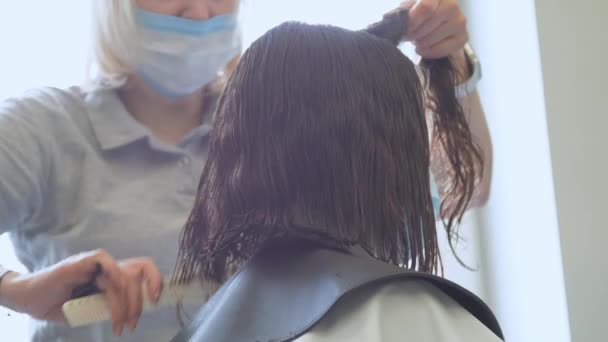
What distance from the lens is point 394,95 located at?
2.02 ft

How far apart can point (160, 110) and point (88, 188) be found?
162mm

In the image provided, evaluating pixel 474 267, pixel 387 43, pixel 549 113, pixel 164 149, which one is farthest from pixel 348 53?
pixel 474 267

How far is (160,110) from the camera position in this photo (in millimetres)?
996

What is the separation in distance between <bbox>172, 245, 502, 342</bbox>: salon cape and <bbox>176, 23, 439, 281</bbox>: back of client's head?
1.5 inches

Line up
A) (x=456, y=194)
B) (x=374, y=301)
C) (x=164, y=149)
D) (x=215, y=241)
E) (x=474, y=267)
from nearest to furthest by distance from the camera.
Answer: (x=374, y=301) → (x=215, y=241) → (x=456, y=194) → (x=164, y=149) → (x=474, y=267)

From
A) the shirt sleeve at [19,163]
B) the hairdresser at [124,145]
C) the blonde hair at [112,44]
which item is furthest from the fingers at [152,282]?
the blonde hair at [112,44]

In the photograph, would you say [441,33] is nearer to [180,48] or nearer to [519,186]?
[180,48]

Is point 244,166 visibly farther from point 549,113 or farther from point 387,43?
point 549,113

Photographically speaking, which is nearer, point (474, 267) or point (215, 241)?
point (215, 241)

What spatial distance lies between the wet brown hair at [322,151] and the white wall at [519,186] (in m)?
0.67

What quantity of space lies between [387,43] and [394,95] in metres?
0.06

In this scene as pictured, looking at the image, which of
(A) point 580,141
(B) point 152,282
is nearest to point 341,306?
(B) point 152,282

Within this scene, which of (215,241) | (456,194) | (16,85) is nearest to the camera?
(215,241)

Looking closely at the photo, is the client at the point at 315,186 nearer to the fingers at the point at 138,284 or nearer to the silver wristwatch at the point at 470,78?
the fingers at the point at 138,284
